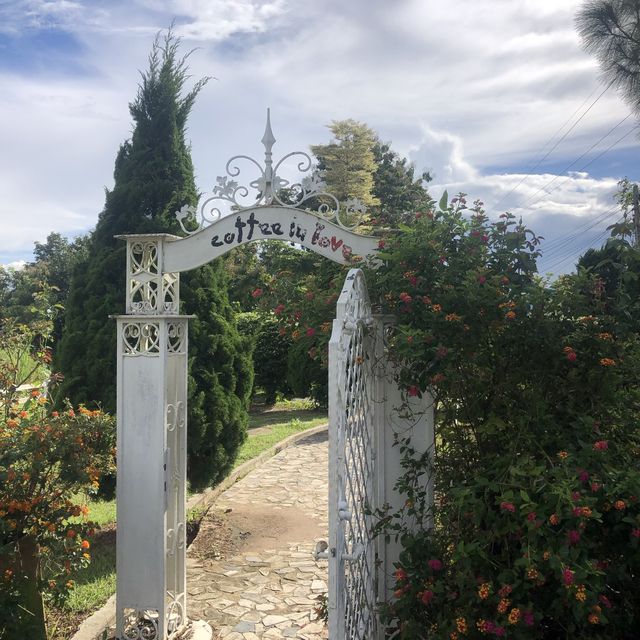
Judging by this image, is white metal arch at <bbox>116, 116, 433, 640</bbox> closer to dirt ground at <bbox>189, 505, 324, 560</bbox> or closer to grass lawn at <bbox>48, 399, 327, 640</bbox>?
grass lawn at <bbox>48, 399, 327, 640</bbox>

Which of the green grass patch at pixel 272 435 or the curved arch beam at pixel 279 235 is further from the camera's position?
the green grass patch at pixel 272 435

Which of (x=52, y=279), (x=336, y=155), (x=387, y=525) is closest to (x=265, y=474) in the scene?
(x=387, y=525)

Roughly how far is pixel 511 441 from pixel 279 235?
181 centimetres

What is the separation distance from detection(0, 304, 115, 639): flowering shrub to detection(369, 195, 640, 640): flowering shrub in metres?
1.92

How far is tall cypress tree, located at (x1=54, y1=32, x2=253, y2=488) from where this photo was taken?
19.2 ft

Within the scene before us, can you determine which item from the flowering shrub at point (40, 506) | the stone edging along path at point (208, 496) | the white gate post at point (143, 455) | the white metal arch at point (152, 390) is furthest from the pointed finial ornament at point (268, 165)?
the stone edging along path at point (208, 496)

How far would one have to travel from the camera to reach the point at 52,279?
3294 centimetres

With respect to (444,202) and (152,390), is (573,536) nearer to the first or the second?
(444,202)

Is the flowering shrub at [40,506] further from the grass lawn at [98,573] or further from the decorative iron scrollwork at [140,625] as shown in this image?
the decorative iron scrollwork at [140,625]

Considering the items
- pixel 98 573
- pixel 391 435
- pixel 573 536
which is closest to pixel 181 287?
pixel 98 573

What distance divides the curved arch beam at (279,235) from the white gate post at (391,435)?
61 cm

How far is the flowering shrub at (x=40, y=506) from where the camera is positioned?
11.3 ft

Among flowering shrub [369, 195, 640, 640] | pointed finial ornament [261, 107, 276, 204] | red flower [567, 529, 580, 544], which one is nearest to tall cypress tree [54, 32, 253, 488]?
pointed finial ornament [261, 107, 276, 204]

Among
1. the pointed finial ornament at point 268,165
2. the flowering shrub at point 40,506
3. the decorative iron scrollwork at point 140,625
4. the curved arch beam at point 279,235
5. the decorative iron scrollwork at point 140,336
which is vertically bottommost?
the decorative iron scrollwork at point 140,625
